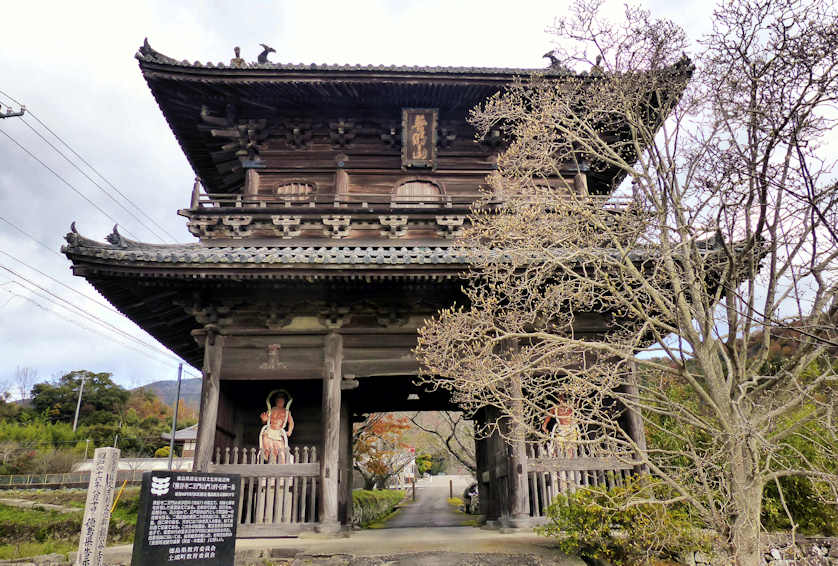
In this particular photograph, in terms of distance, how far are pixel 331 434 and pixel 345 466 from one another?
3337mm

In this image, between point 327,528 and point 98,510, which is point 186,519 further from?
point 327,528

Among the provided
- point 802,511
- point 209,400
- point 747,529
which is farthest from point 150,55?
point 802,511

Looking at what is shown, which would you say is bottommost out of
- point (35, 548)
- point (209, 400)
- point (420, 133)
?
point (35, 548)

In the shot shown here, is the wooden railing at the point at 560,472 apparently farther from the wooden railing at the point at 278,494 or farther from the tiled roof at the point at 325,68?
the tiled roof at the point at 325,68

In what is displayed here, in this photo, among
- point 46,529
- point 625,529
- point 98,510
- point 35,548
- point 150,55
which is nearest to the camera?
point 98,510

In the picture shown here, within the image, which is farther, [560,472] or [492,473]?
[492,473]

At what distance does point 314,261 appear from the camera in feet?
28.8

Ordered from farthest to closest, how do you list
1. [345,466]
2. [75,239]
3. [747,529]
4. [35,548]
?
[35,548]
[345,466]
[75,239]
[747,529]

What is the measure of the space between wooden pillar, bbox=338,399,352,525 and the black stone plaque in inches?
201

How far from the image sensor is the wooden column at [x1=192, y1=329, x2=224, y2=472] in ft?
30.6

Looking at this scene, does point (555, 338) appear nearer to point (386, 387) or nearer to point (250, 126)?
point (386, 387)

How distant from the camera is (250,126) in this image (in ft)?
40.1

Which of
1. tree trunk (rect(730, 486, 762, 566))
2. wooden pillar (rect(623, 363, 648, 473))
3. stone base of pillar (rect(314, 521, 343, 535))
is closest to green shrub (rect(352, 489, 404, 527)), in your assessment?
stone base of pillar (rect(314, 521, 343, 535))

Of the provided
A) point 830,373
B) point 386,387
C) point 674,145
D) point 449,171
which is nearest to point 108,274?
point 386,387
